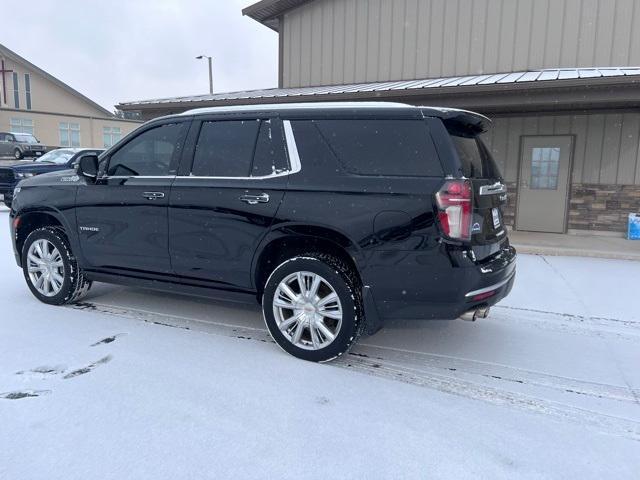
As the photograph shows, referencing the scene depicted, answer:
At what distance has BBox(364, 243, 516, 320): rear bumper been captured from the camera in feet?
10.3

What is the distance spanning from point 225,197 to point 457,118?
1.83 meters

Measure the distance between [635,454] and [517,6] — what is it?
1000cm

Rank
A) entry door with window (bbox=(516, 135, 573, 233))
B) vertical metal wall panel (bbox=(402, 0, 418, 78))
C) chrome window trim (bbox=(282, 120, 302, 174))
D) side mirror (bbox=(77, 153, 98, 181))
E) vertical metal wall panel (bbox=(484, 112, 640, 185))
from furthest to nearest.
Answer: vertical metal wall panel (bbox=(402, 0, 418, 78)) < entry door with window (bbox=(516, 135, 573, 233)) < vertical metal wall panel (bbox=(484, 112, 640, 185)) < side mirror (bbox=(77, 153, 98, 181)) < chrome window trim (bbox=(282, 120, 302, 174))

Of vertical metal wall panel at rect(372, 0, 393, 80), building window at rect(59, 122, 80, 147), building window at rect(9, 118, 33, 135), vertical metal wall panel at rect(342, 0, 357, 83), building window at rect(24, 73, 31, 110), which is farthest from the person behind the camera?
building window at rect(59, 122, 80, 147)

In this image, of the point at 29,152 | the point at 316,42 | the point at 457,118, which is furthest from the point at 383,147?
the point at 29,152

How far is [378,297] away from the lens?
131 inches

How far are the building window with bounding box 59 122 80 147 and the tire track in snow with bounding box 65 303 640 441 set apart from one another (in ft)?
116

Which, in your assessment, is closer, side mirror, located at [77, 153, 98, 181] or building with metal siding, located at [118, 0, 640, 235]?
side mirror, located at [77, 153, 98, 181]

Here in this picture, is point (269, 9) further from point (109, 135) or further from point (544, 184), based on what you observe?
point (109, 135)

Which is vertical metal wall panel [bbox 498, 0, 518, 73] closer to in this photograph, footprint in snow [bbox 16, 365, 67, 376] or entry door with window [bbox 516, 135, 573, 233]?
entry door with window [bbox 516, 135, 573, 233]

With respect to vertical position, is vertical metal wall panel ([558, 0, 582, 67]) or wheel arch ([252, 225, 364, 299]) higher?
vertical metal wall panel ([558, 0, 582, 67])

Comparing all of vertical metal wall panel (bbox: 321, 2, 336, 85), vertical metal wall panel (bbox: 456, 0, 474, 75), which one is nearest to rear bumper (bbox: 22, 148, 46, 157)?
vertical metal wall panel (bbox: 321, 2, 336, 85)

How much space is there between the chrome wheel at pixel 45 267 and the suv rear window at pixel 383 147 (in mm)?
3086

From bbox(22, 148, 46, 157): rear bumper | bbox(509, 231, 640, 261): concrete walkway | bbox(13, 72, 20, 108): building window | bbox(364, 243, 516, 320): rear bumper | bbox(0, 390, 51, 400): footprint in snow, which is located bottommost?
bbox(0, 390, 51, 400): footprint in snow
